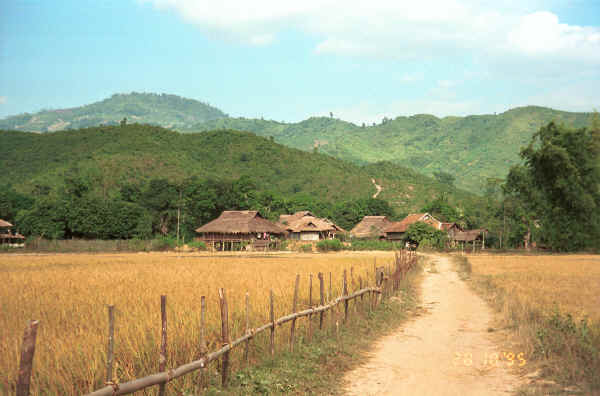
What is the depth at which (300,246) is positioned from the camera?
175 ft

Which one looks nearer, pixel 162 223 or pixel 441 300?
pixel 441 300

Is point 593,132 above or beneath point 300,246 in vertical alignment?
above

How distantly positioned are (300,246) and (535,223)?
89.7 feet

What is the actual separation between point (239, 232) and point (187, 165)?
3863 centimetres

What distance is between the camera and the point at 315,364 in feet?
22.5

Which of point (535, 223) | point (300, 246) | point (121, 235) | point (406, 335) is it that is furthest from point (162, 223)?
point (406, 335)

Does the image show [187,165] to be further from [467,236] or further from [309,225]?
[467,236]

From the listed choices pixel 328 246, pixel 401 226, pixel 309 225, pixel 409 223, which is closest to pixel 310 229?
pixel 309 225

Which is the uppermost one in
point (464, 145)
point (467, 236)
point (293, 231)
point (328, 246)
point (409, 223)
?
point (464, 145)

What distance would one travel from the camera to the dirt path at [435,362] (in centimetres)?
595

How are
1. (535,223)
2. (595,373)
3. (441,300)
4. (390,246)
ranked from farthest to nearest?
(535,223) < (390,246) < (441,300) < (595,373)

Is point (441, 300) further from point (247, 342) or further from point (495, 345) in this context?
point (247, 342)
